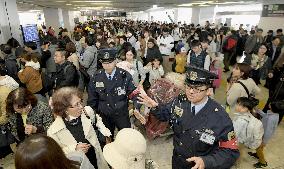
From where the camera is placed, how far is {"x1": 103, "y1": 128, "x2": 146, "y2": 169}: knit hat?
147 cm

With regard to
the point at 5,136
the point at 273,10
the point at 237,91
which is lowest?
the point at 5,136

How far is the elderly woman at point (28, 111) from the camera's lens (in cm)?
281

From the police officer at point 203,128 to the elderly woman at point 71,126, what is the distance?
2.93 ft

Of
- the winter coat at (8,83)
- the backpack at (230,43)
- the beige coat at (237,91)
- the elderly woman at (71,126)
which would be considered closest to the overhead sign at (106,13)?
the backpack at (230,43)

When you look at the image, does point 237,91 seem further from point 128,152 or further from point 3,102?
point 3,102

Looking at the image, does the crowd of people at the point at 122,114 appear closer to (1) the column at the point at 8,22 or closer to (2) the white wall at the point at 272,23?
(1) the column at the point at 8,22

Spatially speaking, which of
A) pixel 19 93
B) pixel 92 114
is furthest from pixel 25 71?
pixel 92 114

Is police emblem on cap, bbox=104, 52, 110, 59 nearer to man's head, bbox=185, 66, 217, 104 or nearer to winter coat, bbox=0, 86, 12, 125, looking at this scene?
man's head, bbox=185, 66, 217, 104

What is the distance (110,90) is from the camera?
336 cm

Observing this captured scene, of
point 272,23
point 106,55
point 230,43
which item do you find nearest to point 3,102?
point 106,55

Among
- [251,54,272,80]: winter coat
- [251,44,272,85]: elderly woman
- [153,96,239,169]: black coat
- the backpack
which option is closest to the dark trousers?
[153,96,239,169]: black coat

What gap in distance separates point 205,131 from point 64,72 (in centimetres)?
291

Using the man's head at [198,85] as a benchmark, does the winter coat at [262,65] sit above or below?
below

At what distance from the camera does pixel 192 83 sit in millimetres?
2178
